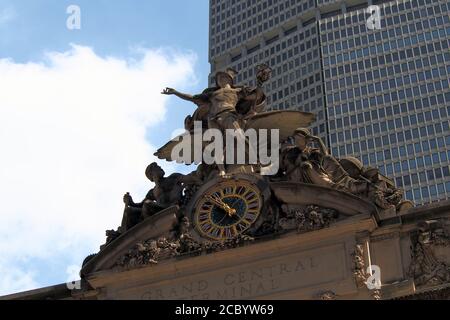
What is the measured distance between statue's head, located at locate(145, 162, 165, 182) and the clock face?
1.97 metres

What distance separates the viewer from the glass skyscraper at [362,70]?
9131 centimetres

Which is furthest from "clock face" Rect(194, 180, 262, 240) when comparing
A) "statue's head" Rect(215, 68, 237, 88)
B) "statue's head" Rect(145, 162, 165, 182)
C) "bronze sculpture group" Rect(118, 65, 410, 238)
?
"statue's head" Rect(215, 68, 237, 88)

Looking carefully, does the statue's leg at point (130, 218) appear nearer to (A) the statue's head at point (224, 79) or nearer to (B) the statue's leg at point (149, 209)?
(B) the statue's leg at point (149, 209)

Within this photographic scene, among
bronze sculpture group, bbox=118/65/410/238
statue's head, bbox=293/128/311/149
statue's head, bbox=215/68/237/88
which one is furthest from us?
statue's head, bbox=215/68/237/88

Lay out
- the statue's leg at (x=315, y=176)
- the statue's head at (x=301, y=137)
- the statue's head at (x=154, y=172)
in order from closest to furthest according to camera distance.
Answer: the statue's leg at (x=315, y=176) < the statue's head at (x=301, y=137) < the statue's head at (x=154, y=172)

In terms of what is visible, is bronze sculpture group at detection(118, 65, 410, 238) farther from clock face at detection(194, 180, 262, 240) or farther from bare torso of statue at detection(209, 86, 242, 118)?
clock face at detection(194, 180, 262, 240)

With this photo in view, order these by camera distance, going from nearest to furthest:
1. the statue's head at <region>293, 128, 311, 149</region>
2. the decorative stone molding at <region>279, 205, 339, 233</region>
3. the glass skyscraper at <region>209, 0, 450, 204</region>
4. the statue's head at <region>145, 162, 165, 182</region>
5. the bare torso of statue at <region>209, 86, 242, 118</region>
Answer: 1. the decorative stone molding at <region>279, 205, 339, 233</region>
2. the statue's head at <region>293, 128, 311, 149</region>
3. the statue's head at <region>145, 162, 165, 182</region>
4. the bare torso of statue at <region>209, 86, 242, 118</region>
5. the glass skyscraper at <region>209, 0, 450, 204</region>

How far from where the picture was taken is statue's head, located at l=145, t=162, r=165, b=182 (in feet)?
96.1

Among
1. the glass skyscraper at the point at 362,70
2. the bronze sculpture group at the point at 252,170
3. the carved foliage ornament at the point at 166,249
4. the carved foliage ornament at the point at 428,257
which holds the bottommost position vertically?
the carved foliage ornament at the point at 428,257

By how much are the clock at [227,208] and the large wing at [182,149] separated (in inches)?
72.9

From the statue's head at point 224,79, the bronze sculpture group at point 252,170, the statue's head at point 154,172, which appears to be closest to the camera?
the bronze sculpture group at point 252,170

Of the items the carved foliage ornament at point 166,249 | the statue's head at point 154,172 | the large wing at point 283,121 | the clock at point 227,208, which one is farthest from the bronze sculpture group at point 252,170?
the carved foliage ornament at point 166,249
